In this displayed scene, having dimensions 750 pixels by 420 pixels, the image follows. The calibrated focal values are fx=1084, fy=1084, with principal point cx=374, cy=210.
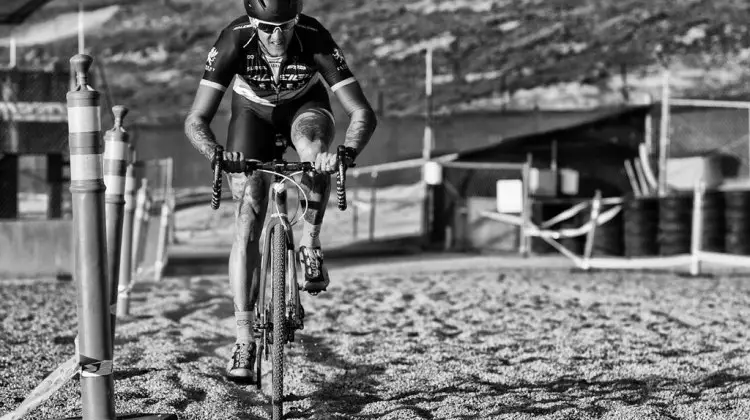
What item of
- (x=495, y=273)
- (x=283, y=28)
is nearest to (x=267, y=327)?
(x=283, y=28)

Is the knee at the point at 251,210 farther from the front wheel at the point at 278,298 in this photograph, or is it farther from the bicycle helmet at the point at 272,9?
the bicycle helmet at the point at 272,9

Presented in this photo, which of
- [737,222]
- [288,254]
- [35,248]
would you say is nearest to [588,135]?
[737,222]

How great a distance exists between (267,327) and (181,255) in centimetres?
Result: 1593

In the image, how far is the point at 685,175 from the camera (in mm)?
25141

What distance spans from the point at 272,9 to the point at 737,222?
13.4m

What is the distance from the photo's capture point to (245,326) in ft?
18.6

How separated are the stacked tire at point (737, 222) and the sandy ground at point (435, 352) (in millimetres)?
4428

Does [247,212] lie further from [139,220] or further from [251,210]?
[139,220]

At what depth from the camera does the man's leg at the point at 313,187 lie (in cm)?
551

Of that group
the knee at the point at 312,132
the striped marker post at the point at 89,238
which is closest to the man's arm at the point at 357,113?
the knee at the point at 312,132

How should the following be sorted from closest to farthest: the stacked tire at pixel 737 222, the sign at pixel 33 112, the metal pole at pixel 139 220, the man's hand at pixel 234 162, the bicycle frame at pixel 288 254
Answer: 1. the man's hand at pixel 234 162
2. the bicycle frame at pixel 288 254
3. the metal pole at pixel 139 220
4. the sign at pixel 33 112
5. the stacked tire at pixel 737 222

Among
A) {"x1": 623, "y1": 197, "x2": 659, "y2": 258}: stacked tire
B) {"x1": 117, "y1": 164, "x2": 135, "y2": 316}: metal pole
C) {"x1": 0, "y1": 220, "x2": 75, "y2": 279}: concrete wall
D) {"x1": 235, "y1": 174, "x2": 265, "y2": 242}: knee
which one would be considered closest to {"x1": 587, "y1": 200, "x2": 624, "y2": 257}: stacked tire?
{"x1": 623, "y1": 197, "x2": 659, "y2": 258}: stacked tire

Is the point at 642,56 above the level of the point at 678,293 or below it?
above

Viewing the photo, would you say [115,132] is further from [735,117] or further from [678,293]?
[735,117]
